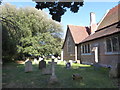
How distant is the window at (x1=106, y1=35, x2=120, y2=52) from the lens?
41.0 ft

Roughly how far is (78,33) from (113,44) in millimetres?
10325

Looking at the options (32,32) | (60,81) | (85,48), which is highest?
(32,32)

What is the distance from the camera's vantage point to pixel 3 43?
11359 millimetres

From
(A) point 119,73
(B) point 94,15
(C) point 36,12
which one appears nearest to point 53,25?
(C) point 36,12

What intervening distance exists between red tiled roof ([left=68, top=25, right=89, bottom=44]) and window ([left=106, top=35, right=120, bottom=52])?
7675 millimetres

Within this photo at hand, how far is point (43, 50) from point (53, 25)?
10.9 meters

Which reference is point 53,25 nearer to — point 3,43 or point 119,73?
point 3,43

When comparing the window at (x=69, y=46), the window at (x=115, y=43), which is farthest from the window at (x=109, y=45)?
the window at (x=69, y=46)

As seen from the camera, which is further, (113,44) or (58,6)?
(113,44)

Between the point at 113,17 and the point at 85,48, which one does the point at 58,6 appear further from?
the point at 85,48

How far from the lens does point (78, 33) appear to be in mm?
23078

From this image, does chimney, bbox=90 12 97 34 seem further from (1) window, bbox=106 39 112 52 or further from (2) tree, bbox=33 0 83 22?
(2) tree, bbox=33 0 83 22

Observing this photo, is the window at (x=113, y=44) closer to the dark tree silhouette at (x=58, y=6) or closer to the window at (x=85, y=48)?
the window at (x=85, y=48)

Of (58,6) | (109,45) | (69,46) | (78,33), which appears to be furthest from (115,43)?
(69,46)
